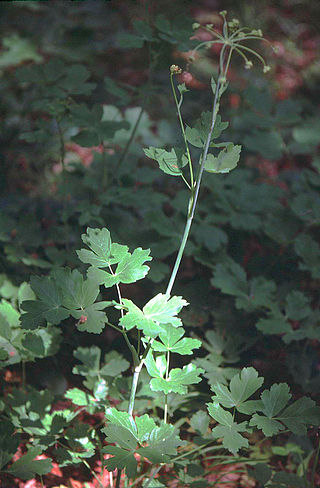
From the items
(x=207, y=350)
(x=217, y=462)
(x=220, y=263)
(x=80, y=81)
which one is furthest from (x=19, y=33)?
(x=217, y=462)

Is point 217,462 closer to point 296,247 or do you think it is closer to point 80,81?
point 296,247

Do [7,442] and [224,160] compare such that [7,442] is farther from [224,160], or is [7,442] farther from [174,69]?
[174,69]

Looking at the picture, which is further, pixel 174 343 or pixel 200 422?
pixel 200 422

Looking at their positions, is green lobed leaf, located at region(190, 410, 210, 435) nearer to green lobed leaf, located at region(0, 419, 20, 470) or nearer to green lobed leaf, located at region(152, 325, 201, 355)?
green lobed leaf, located at region(152, 325, 201, 355)

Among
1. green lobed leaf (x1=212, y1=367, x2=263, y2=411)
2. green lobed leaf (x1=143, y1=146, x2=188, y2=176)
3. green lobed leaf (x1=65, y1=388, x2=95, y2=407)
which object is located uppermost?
green lobed leaf (x1=143, y1=146, x2=188, y2=176)

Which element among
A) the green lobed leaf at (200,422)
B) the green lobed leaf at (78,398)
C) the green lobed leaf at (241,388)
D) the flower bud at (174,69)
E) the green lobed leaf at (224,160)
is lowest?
the green lobed leaf at (200,422)

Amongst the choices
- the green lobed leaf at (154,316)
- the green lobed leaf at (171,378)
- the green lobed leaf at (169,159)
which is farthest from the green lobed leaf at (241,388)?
the green lobed leaf at (169,159)

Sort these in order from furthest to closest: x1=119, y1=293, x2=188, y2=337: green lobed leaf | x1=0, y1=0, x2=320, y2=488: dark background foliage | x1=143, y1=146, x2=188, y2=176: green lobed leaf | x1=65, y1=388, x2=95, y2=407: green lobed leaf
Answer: x1=0, y1=0, x2=320, y2=488: dark background foliage
x1=65, y1=388, x2=95, y2=407: green lobed leaf
x1=143, y1=146, x2=188, y2=176: green lobed leaf
x1=119, y1=293, x2=188, y2=337: green lobed leaf

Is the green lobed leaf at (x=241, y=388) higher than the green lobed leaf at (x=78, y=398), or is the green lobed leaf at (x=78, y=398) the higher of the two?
the green lobed leaf at (x=241, y=388)

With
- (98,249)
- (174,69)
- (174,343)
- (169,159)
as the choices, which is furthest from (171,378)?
(174,69)

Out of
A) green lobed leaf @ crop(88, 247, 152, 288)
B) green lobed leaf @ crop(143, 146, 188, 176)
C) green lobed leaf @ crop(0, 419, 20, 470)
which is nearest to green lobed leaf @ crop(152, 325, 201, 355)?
→ green lobed leaf @ crop(88, 247, 152, 288)

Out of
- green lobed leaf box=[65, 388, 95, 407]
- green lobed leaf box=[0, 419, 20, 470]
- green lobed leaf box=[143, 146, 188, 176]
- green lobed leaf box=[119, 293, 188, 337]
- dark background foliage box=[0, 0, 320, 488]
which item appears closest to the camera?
green lobed leaf box=[119, 293, 188, 337]

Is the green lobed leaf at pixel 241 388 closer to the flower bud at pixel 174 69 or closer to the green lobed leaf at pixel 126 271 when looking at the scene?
the green lobed leaf at pixel 126 271

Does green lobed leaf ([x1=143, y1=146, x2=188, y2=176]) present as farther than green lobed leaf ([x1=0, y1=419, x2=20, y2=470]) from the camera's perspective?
No
